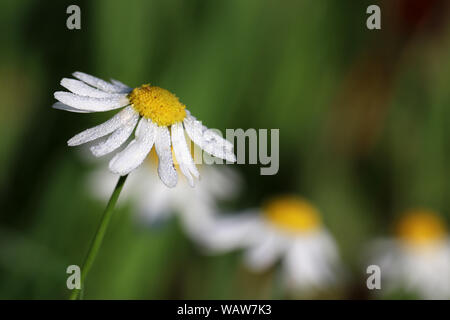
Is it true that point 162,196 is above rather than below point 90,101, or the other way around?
below

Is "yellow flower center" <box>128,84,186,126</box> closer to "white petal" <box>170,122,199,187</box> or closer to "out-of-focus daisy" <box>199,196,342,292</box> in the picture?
"white petal" <box>170,122,199,187</box>

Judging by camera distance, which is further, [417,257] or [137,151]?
[417,257]

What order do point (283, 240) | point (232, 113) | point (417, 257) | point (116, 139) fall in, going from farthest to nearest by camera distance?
point (232, 113)
point (417, 257)
point (283, 240)
point (116, 139)

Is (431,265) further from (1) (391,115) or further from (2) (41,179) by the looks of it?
(2) (41,179)

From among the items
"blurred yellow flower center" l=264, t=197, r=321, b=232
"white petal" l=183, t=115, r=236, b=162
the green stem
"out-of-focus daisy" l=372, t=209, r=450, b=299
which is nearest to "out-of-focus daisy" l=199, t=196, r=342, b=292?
"blurred yellow flower center" l=264, t=197, r=321, b=232

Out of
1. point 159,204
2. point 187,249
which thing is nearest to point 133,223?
point 159,204

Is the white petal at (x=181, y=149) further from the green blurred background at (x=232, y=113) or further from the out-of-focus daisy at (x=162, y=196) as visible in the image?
the out-of-focus daisy at (x=162, y=196)

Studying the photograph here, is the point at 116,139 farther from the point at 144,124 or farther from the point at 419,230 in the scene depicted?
the point at 419,230

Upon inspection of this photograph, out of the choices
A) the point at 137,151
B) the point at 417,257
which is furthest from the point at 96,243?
the point at 417,257
